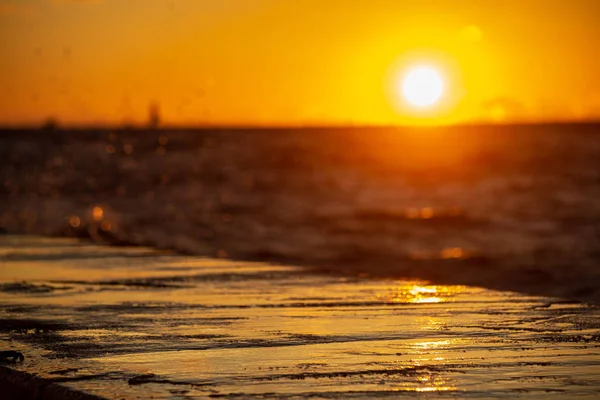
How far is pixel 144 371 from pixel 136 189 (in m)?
44.3

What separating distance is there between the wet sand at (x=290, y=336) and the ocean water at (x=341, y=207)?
1619mm

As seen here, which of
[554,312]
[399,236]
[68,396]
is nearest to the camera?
[68,396]

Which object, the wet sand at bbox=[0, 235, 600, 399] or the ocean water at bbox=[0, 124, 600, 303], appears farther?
the ocean water at bbox=[0, 124, 600, 303]

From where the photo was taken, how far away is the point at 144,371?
432 centimetres

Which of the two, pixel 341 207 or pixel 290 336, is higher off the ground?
pixel 341 207

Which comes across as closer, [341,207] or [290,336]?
[290,336]

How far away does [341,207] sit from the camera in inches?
1531

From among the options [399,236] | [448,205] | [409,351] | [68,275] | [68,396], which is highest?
[448,205]

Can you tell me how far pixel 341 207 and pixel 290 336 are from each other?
111ft

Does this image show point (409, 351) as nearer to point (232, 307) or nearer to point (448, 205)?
point (232, 307)

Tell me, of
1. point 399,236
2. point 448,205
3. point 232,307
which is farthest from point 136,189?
point 232,307

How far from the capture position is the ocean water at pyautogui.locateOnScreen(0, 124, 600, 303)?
63.1 ft

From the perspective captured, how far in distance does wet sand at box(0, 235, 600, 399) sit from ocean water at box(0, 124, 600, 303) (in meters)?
1.62

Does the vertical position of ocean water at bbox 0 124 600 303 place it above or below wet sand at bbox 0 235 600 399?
above
